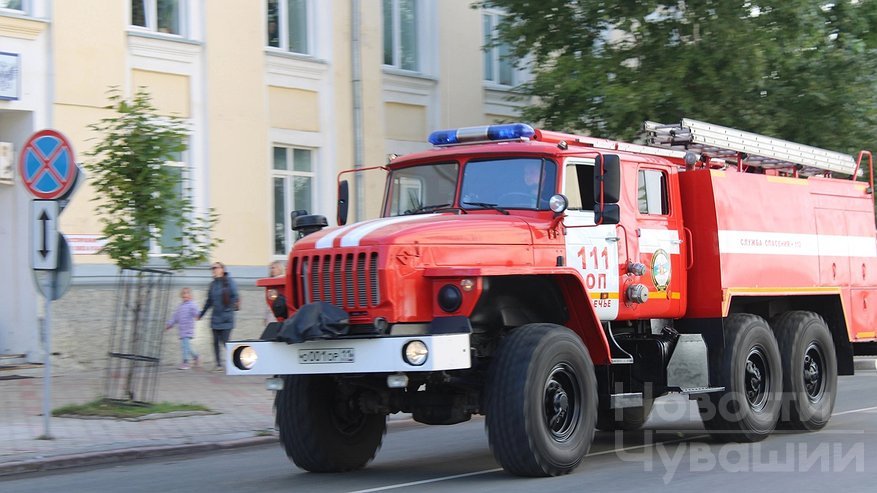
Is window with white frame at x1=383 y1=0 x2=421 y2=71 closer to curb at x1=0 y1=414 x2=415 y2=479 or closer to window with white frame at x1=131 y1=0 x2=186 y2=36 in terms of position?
window with white frame at x1=131 y1=0 x2=186 y2=36

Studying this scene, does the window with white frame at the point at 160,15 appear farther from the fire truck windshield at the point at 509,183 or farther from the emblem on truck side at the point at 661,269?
the emblem on truck side at the point at 661,269

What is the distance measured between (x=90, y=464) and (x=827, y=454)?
6.45 meters

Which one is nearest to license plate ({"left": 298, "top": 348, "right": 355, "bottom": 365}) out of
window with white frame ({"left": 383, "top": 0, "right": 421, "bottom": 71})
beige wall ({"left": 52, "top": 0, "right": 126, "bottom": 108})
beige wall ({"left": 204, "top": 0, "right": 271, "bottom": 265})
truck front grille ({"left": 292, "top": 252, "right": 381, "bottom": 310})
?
truck front grille ({"left": 292, "top": 252, "right": 381, "bottom": 310})

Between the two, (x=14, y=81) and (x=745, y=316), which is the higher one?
(x=14, y=81)

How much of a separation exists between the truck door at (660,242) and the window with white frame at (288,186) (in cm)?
1178

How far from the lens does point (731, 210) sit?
38.0 ft

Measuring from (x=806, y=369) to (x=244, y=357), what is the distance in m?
6.20

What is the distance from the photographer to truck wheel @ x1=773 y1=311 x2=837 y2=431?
39.7ft

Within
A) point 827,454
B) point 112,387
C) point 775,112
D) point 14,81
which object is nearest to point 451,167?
point 827,454

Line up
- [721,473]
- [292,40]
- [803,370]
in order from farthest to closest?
[292,40] → [803,370] → [721,473]

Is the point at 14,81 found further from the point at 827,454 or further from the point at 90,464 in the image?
the point at 827,454

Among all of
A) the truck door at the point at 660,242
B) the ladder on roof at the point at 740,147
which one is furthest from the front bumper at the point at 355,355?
the ladder on roof at the point at 740,147

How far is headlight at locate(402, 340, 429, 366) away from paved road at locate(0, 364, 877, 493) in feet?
3.18

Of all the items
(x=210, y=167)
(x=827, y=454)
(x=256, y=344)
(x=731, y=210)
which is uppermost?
(x=210, y=167)
